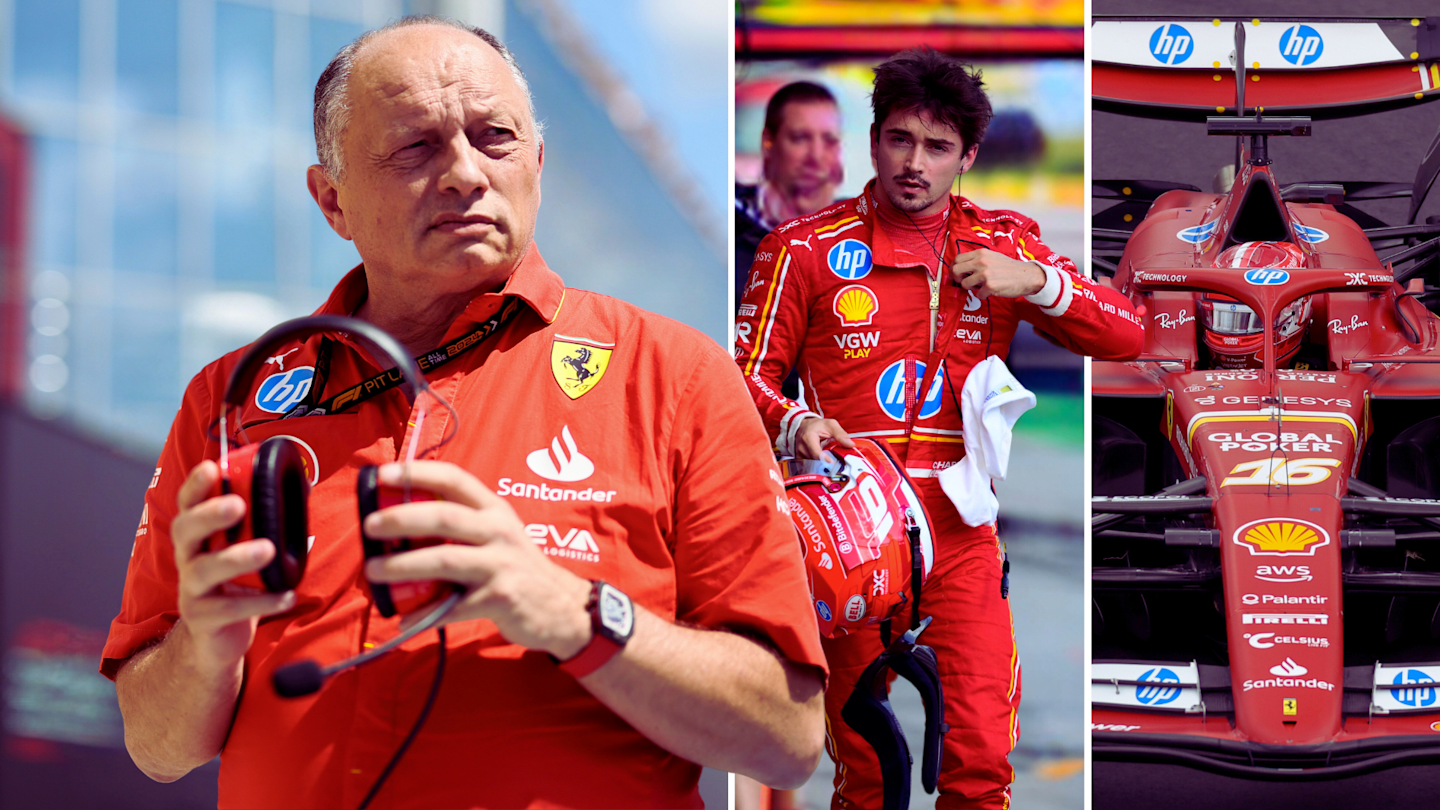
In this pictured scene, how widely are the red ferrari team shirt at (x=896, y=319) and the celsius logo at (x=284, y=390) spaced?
135 cm

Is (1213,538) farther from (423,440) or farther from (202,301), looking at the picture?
(202,301)

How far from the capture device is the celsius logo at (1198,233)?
3.66 metres

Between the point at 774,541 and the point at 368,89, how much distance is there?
2.41 ft

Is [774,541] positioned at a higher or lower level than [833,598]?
higher

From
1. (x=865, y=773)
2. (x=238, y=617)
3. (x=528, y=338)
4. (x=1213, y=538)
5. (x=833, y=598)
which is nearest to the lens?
(x=238, y=617)

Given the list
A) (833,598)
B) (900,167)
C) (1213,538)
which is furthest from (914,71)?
(1213,538)

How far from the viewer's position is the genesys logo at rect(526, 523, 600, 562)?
1.17m

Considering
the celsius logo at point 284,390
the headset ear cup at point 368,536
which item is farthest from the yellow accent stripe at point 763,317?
the headset ear cup at point 368,536

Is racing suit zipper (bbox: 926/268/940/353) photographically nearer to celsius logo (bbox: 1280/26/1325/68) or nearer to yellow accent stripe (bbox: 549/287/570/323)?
yellow accent stripe (bbox: 549/287/570/323)

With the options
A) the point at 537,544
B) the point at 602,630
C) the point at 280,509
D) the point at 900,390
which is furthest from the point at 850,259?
the point at 280,509

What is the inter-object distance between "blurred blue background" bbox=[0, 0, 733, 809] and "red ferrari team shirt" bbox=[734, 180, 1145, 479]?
9.1 inches

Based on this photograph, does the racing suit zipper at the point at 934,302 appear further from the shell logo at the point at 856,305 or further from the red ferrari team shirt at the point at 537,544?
the red ferrari team shirt at the point at 537,544

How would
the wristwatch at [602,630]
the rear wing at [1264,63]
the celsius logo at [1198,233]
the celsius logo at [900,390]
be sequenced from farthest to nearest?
the celsius logo at [1198,233] → the rear wing at [1264,63] → the celsius logo at [900,390] → the wristwatch at [602,630]

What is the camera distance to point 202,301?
10.0ft
